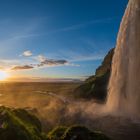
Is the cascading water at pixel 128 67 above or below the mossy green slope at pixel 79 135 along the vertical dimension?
above

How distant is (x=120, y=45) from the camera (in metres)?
46.2

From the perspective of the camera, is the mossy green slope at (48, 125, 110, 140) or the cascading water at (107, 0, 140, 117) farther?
the cascading water at (107, 0, 140, 117)

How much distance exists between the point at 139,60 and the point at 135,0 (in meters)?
9.44

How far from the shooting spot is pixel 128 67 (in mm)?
41281

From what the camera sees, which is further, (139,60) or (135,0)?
(135,0)

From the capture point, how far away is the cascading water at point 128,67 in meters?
37.7

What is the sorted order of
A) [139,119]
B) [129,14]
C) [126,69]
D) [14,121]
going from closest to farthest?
1. [14,121]
2. [139,119]
3. [126,69]
4. [129,14]

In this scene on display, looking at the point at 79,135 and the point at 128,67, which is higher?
the point at 128,67

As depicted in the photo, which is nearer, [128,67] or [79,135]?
[79,135]

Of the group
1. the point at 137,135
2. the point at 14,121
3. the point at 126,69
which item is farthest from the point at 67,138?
the point at 126,69

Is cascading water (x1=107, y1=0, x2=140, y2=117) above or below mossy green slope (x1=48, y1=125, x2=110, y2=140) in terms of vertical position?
above

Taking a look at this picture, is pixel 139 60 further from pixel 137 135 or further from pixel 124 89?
pixel 137 135

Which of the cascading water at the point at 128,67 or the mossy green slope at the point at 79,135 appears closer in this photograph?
the mossy green slope at the point at 79,135

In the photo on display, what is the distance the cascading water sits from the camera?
124 ft
